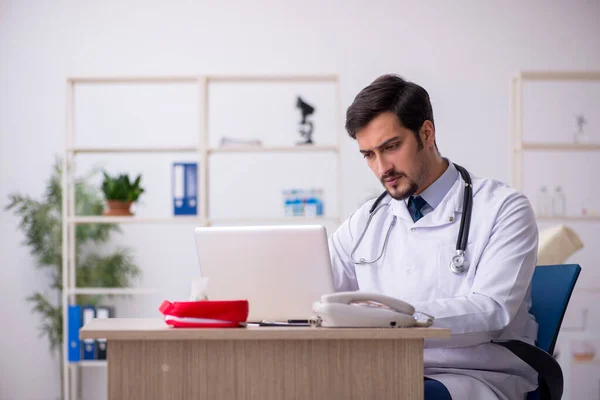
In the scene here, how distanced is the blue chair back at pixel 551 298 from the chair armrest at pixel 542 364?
90 millimetres

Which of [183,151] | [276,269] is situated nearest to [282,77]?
[183,151]

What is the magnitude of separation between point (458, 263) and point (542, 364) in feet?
1.03

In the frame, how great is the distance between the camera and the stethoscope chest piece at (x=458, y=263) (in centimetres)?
204

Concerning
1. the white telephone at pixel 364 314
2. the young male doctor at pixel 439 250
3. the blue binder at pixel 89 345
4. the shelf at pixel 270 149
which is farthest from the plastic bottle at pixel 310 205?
the white telephone at pixel 364 314

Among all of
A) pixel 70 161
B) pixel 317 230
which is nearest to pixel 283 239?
pixel 317 230

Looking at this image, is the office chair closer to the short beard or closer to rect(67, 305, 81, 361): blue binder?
the short beard

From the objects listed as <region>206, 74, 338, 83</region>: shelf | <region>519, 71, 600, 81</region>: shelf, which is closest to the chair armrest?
<region>206, 74, 338, 83</region>: shelf

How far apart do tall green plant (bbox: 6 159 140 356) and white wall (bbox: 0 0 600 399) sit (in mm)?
186

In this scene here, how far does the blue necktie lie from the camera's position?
224 centimetres

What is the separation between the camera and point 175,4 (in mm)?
5840

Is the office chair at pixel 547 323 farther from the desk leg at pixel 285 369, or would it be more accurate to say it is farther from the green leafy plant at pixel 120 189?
the green leafy plant at pixel 120 189

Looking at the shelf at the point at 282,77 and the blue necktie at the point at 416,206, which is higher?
the shelf at the point at 282,77

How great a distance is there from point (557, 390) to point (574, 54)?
4305 mm

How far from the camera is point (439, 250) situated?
2.13m
